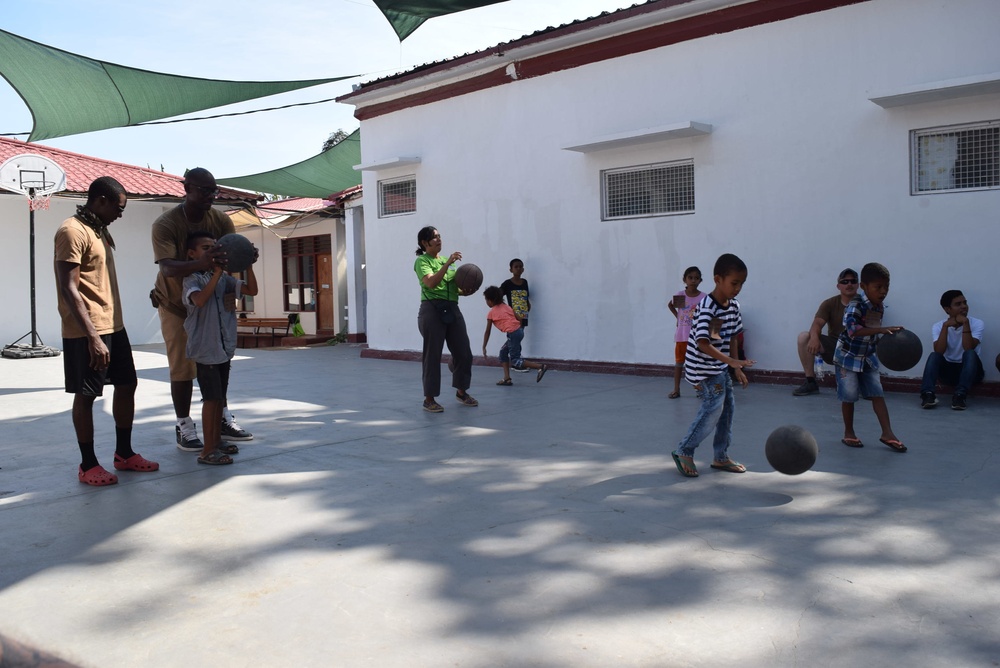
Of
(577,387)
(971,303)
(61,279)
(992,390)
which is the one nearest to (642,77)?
(577,387)

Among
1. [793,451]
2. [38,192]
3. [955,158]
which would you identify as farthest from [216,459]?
[38,192]

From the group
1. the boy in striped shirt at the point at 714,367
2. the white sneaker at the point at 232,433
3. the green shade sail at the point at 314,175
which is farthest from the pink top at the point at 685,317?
the green shade sail at the point at 314,175

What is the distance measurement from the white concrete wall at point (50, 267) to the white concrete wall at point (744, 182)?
30.2ft

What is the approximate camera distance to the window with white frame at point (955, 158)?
784 centimetres

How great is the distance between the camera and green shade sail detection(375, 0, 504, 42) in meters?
Result: 6.45

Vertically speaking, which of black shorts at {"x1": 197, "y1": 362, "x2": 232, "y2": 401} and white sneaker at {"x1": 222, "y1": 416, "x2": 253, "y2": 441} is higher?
black shorts at {"x1": 197, "y1": 362, "x2": 232, "y2": 401}

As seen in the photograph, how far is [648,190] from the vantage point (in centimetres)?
1027

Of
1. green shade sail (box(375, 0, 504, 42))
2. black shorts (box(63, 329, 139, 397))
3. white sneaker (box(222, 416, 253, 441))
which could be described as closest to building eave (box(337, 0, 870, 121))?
green shade sail (box(375, 0, 504, 42))

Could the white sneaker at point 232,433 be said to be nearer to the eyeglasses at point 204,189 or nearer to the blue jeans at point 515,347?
the eyeglasses at point 204,189

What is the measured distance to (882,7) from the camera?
833cm

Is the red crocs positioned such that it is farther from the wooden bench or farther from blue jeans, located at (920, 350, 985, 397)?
the wooden bench

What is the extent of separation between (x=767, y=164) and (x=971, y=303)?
257 centimetres

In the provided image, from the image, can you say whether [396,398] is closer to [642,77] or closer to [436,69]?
[642,77]

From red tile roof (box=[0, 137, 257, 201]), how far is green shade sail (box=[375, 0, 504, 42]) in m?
11.8
